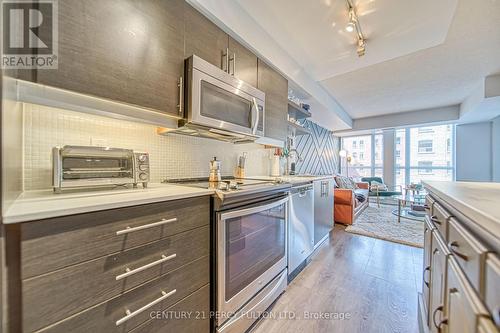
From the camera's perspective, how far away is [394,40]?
2.00 meters

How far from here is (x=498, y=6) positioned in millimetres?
1644

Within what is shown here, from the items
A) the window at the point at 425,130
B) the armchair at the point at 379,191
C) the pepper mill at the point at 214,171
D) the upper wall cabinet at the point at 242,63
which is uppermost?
the window at the point at 425,130

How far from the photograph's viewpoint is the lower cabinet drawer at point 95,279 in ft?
1.90

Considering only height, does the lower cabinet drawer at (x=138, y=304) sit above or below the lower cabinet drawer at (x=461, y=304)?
below

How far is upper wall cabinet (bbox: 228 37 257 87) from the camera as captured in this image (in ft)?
5.19

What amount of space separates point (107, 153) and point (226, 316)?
117 cm

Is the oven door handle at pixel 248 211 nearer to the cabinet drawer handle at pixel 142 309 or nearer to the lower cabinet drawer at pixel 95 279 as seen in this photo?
the lower cabinet drawer at pixel 95 279

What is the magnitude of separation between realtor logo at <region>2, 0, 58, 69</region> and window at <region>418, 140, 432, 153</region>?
8208 mm

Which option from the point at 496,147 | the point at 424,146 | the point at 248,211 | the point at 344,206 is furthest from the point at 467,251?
the point at 424,146

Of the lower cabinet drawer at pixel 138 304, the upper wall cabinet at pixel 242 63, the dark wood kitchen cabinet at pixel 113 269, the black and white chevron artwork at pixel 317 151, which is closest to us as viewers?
the dark wood kitchen cabinet at pixel 113 269

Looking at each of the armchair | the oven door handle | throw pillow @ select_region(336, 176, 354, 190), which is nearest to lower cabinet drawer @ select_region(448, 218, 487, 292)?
the oven door handle

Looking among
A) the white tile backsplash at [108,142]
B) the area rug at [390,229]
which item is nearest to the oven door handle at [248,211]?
the white tile backsplash at [108,142]

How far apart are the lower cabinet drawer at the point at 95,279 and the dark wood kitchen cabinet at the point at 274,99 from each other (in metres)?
1.47

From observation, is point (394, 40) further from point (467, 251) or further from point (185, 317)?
point (185, 317)
